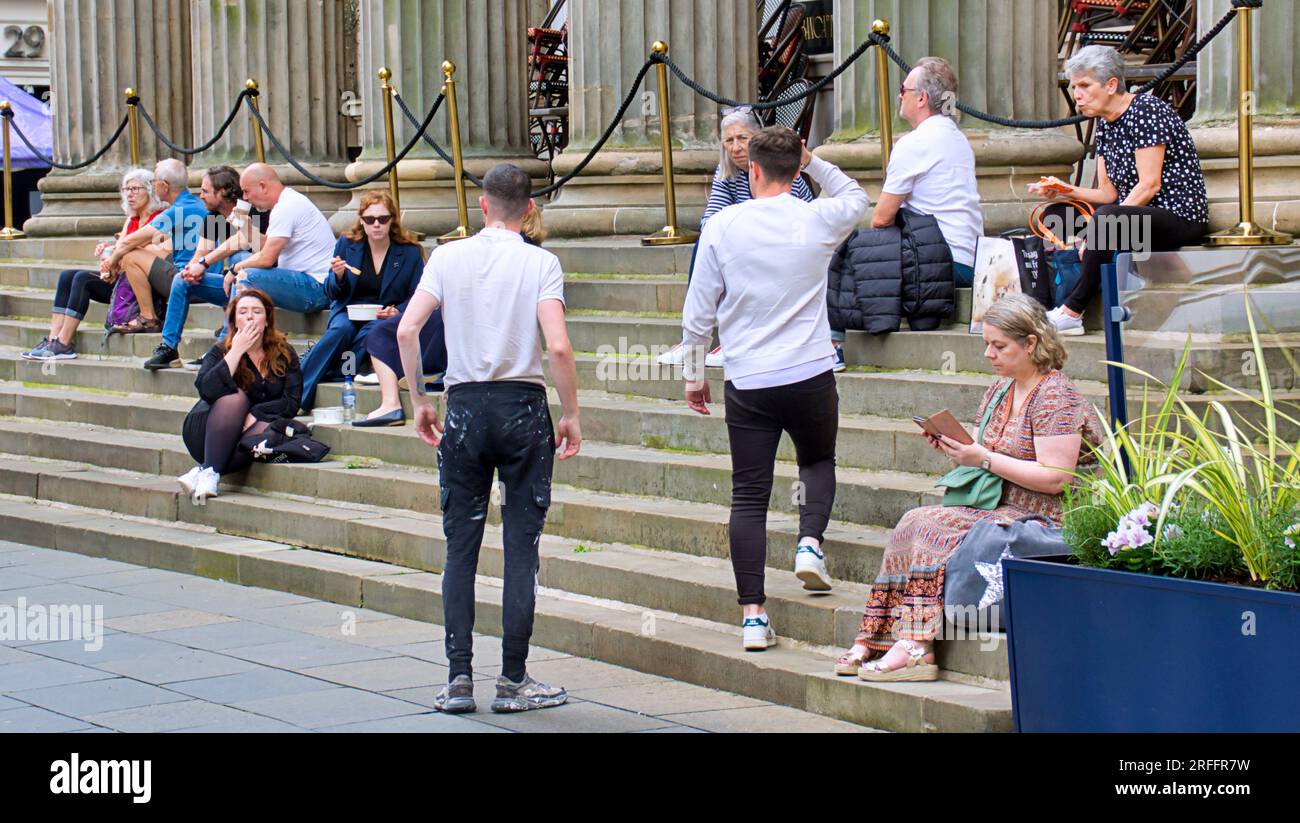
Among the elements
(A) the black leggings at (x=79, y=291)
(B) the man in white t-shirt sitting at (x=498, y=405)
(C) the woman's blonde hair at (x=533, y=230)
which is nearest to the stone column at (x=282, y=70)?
(A) the black leggings at (x=79, y=291)

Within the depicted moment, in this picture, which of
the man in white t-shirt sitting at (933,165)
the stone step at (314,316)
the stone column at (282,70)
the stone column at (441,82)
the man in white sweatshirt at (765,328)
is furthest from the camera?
the stone column at (282,70)

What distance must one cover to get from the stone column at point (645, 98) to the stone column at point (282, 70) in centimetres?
405

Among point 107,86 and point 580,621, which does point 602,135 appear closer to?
point 580,621

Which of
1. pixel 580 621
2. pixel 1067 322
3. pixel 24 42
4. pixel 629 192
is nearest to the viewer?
pixel 580 621

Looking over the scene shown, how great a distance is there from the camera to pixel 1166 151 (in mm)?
8594

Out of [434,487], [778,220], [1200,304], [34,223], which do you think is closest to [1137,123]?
[1200,304]

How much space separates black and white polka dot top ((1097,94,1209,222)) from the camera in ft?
28.1

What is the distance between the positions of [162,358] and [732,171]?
19.1 feet

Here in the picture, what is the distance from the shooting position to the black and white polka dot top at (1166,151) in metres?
8.55

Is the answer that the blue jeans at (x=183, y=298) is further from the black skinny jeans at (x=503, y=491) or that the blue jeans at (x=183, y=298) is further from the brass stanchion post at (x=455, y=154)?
the black skinny jeans at (x=503, y=491)

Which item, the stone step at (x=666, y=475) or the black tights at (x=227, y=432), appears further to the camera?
the black tights at (x=227, y=432)

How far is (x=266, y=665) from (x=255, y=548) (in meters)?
2.48

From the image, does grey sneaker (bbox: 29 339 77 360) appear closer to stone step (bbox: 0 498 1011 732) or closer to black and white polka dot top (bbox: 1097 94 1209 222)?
stone step (bbox: 0 498 1011 732)

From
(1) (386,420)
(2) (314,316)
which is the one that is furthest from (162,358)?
(1) (386,420)
